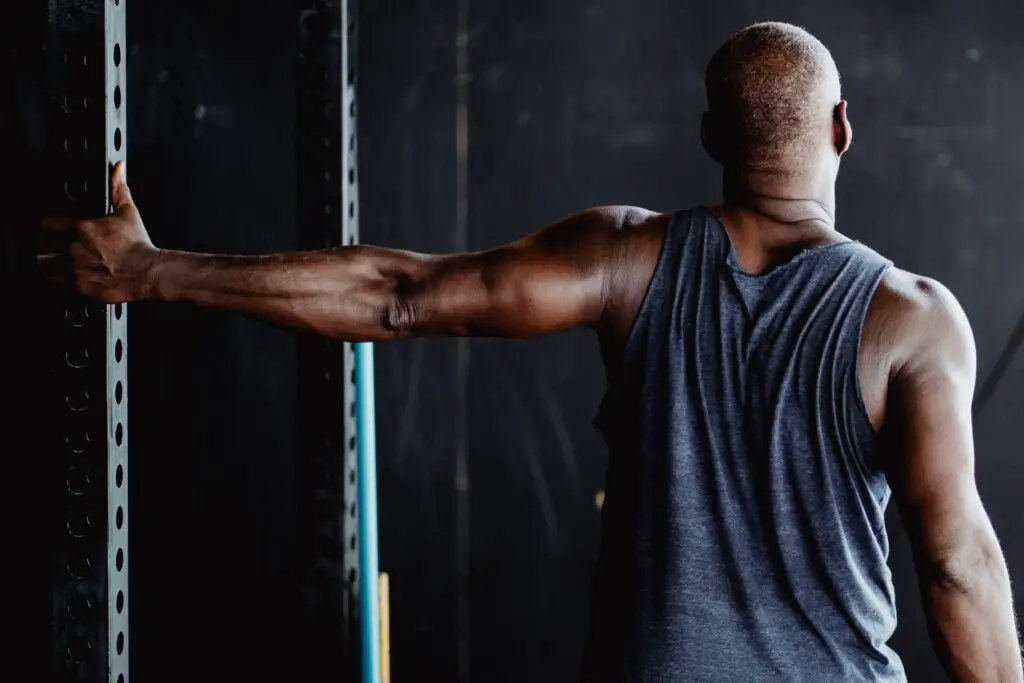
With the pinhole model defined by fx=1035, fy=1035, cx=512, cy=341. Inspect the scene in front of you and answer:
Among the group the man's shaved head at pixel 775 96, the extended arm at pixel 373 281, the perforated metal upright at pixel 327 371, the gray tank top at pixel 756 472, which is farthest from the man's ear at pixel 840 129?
the perforated metal upright at pixel 327 371

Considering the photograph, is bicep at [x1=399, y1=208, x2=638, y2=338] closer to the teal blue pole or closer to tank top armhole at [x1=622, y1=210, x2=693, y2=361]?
tank top armhole at [x1=622, y1=210, x2=693, y2=361]

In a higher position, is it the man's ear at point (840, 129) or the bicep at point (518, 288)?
the man's ear at point (840, 129)

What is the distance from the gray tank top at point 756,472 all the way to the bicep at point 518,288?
9cm

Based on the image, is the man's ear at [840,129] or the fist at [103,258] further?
the man's ear at [840,129]

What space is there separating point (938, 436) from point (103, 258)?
1251mm

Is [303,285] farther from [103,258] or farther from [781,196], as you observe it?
[781,196]

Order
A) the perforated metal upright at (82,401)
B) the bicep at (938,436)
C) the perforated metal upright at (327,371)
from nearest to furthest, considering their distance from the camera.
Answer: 1. the bicep at (938,436)
2. the perforated metal upright at (82,401)
3. the perforated metal upright at (327,371)

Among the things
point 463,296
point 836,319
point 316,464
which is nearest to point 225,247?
point 316,464

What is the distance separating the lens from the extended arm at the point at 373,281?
1.52 metres

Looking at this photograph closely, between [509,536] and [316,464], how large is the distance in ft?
2.92

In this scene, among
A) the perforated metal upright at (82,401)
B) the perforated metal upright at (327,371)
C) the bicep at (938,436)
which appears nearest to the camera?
the bicep at (938,436)

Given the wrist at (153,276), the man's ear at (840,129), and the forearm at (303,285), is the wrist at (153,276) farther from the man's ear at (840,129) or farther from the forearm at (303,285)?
the man's ear at (840,129)

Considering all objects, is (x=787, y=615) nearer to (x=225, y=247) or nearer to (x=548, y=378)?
(x=548, y=378)

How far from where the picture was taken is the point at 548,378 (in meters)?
3.19
